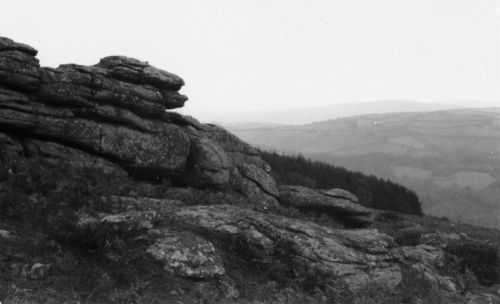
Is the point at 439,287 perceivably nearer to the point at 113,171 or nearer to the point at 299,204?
the point at 299,204

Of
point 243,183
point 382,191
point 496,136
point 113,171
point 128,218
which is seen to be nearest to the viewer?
point 128,218

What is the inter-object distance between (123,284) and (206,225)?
11.9 feet

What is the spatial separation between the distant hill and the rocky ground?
205ft

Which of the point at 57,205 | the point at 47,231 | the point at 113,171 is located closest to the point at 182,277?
the point at 47,231

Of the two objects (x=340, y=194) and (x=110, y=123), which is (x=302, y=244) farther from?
(x=340, y=194)

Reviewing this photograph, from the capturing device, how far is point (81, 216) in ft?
39.2

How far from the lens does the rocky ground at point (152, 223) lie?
32.9 feet

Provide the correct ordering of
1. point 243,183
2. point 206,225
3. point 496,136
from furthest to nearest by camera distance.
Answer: point 496,136 → point 243,183 → point 206,225

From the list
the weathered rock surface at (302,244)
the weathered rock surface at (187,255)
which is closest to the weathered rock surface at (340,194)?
the weathered rock surface at (302,244)

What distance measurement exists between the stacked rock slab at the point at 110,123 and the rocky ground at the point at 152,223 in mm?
58

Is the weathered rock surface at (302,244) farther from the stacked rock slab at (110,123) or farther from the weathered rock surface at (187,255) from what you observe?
the stacked rock slab at (110,123)

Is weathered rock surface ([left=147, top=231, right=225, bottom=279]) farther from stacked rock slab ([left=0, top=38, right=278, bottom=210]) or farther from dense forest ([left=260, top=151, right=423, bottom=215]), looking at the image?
dense forest ([left=260, top=151, right=423, bottom=215])

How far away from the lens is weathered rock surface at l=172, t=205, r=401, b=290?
12.4m

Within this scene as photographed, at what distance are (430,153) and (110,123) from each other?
136 metres
